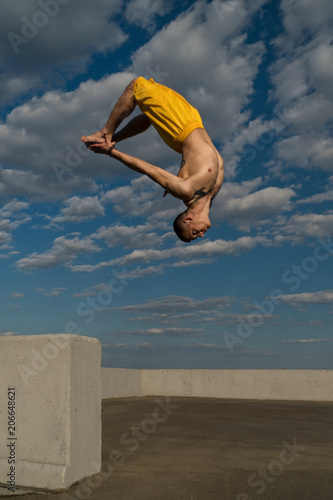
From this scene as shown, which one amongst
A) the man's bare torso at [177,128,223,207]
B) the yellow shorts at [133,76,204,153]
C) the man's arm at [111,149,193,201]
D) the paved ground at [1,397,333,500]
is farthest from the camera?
the yellow shorts at [133,76,204,153]

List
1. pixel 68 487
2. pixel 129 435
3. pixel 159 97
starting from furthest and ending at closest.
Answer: pixel 129 435 → pixel 159 97 → pixel 68 487

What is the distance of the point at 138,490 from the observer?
A: 3.63m

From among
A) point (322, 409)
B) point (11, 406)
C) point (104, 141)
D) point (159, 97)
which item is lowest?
point (322, 409)

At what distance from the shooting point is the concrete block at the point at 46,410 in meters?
3.66

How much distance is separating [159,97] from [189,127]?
0.39 metres

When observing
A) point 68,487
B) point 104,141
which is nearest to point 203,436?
point 68,487

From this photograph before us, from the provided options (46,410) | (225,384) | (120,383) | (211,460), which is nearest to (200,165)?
(46,410)

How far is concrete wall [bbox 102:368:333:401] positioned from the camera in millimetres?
12562

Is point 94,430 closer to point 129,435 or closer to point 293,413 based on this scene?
point 129,435

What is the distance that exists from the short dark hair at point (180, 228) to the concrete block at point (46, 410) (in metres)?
1.32

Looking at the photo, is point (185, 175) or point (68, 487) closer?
point (68, 487)

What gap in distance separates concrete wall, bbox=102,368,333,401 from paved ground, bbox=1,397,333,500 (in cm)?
468

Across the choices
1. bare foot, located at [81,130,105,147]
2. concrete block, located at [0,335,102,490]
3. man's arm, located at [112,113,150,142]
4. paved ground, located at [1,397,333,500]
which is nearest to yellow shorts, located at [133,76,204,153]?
man's arm, located at [112,113,150,142]

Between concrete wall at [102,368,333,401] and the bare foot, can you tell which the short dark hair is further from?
concrete wall at [102,368,333,401]
